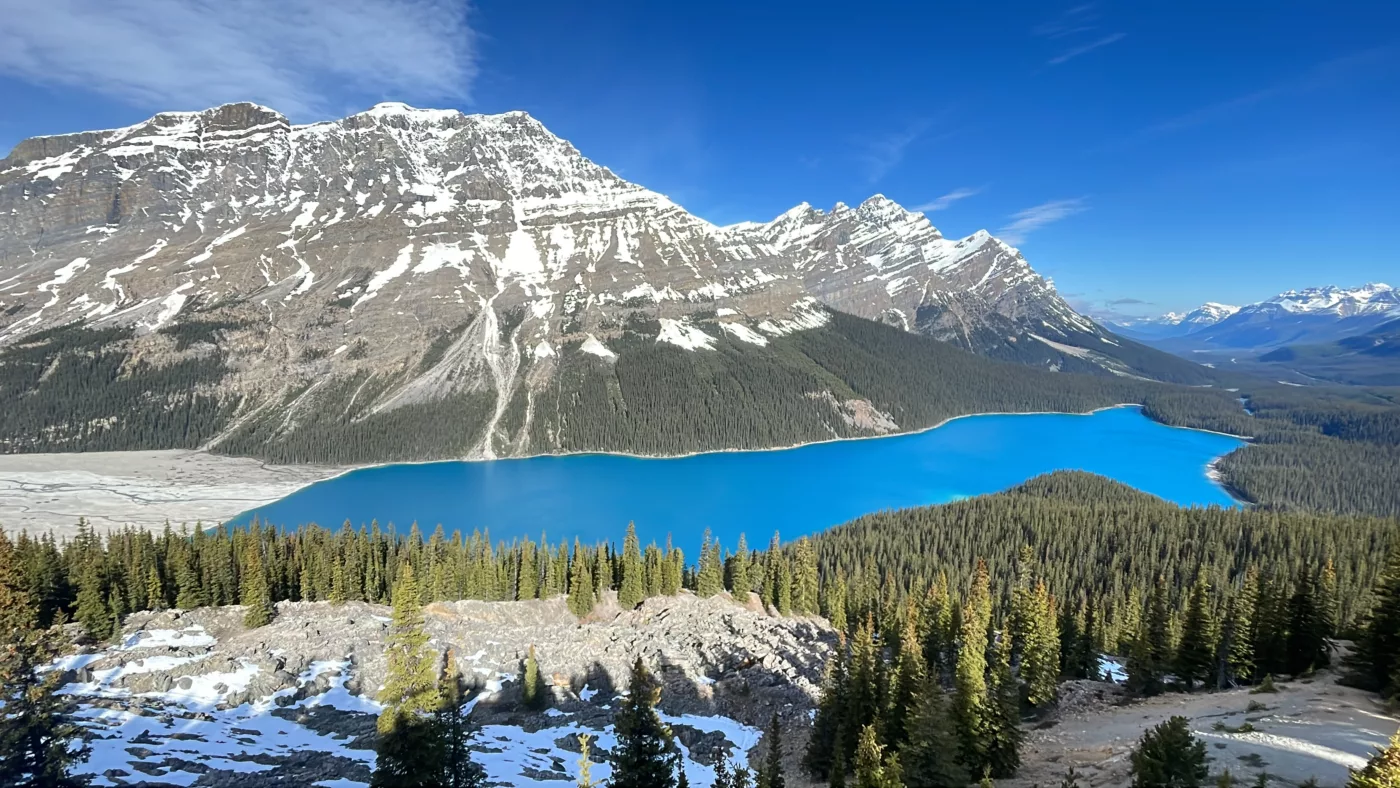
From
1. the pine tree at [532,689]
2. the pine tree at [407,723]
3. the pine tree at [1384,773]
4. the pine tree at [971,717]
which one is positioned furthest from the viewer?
the pine tree at [532,689]

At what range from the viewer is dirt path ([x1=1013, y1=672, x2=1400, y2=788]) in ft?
63.2

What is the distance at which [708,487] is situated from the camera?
137500mm

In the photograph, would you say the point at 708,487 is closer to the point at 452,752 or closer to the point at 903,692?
the point at 903,692

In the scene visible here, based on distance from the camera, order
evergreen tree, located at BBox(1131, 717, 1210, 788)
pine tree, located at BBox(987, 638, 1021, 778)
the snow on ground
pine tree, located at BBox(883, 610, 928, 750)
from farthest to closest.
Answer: pine tree, located at BBox(883, 610, 928, 750)
the snow on ground
pine tree, located at BBox(987, 638, 1021, 778)
evergreen tree, located at BBox(1131, 717, 1210, 788)

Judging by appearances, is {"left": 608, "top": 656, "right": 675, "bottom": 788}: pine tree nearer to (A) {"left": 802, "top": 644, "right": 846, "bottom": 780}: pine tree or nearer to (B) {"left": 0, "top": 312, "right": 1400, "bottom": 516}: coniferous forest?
(A) {"left": 802, "top": 644, "right": 846, "bottom": 780}: pine tree

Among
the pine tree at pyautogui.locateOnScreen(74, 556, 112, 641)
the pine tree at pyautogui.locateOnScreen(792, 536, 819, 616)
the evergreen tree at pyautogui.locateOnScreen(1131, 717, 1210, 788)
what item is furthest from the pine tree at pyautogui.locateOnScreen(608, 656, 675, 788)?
the pine tree at pyautogui.locateOnScreen(792, 536, 819, 616)

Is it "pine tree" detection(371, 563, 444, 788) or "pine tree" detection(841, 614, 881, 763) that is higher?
"pine tree" detection(371, 563, 444, 788)

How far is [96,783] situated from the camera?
77.8 ft

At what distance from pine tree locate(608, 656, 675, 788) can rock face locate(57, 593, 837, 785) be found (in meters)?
7.45

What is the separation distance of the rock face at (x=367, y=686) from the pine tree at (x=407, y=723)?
1156cm

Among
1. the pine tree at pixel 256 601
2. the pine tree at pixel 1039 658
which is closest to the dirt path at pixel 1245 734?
the pine tree at pixel 1039 658

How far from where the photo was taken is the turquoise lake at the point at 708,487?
11050cm

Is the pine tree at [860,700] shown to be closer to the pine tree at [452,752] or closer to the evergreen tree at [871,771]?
the evergreen tree at [871,771]

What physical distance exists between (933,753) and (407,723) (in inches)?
700
